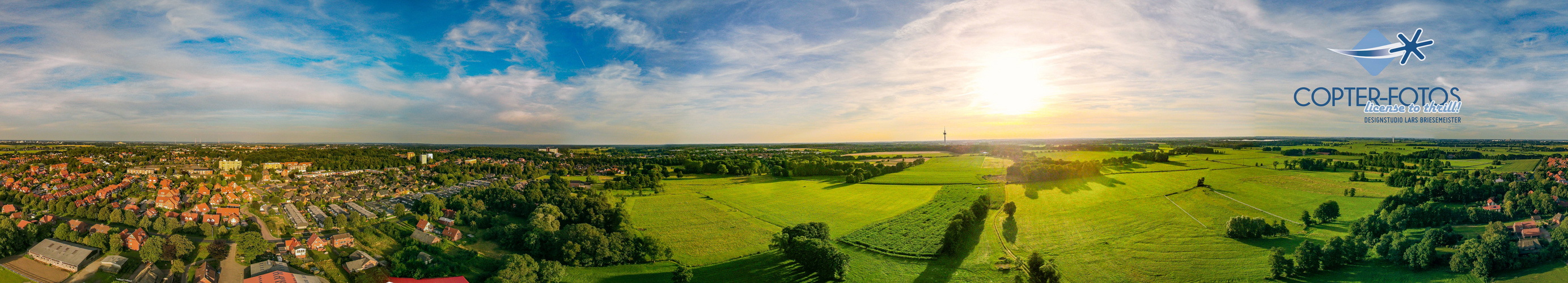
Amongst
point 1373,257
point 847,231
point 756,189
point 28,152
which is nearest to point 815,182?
point 756,189

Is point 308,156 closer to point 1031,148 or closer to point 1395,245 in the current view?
point 1031,148

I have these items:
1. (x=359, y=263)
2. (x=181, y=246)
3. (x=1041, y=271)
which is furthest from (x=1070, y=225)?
(x=181, y=246)

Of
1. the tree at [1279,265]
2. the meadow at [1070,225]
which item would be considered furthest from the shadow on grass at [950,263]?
the tree at [1279,265]

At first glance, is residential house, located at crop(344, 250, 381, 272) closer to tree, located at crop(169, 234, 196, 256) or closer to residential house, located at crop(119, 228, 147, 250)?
tree, located at crop(169, 234, 196, 256)

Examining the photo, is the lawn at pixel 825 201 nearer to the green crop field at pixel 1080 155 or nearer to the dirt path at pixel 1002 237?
the dirt path at pixel 1002 237

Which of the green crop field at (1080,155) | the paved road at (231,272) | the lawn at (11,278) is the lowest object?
the lawn at (11,278)

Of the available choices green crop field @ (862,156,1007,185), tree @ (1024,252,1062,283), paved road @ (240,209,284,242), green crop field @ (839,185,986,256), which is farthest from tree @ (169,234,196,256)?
tree @ (1024,252,1062,283)
